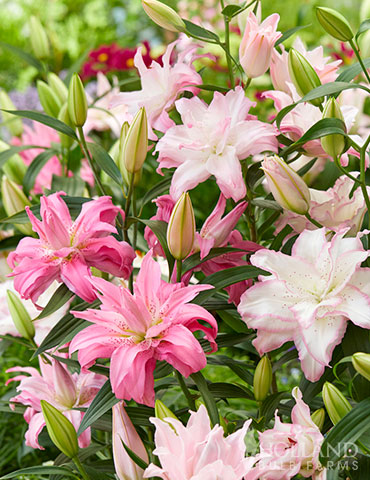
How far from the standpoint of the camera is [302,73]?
0.52 meters

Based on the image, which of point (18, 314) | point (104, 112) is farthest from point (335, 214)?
point (104, 112)

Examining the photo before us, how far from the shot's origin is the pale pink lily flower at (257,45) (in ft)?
1.78

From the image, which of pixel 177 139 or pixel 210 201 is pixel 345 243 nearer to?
pixel 177 139

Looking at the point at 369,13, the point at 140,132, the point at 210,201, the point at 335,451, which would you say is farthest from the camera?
the point at 210,201

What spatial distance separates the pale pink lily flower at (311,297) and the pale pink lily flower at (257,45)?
15cm

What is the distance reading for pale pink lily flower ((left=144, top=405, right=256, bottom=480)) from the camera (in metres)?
0.41

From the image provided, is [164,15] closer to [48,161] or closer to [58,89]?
[58,89]

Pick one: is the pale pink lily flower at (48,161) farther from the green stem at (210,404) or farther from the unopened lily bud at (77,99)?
the green stem at (210,404)

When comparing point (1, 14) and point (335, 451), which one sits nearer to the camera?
point (335, 451)

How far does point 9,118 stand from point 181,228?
21.6 inches

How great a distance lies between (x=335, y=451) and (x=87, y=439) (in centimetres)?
26

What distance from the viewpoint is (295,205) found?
504mm

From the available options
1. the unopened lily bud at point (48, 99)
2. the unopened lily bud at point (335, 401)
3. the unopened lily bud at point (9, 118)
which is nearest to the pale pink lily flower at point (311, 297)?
the unopened lily bud at point (335, 401)

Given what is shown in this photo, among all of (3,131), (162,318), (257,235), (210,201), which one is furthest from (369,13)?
(3,131)
